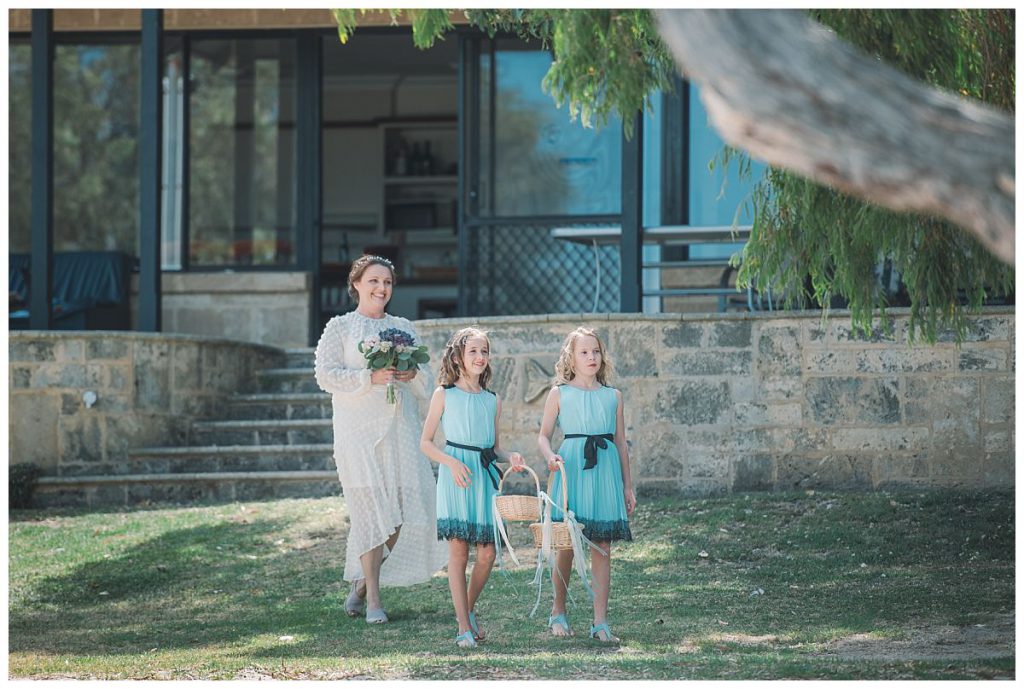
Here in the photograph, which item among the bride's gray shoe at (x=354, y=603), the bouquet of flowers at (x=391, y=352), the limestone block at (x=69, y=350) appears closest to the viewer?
the bouquet of flowers at (x=391, y=352)

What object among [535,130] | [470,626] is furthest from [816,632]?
[535,130]

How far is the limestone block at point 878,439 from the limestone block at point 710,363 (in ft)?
2.39

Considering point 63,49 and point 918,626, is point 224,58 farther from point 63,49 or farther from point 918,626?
point 918,626

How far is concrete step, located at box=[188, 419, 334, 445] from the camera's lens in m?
11.5

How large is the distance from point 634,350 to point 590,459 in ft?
11.5

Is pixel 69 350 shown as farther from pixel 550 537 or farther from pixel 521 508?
pixel 550 537

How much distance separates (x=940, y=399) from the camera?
9.80m

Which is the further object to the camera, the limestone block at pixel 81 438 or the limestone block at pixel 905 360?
the limestone block at pixel 81 438

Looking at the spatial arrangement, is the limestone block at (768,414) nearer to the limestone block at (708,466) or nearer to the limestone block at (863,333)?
the limestone block at (708,466)

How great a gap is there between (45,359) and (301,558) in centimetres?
334

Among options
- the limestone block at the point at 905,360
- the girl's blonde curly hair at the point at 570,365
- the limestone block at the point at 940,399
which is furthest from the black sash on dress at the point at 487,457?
the limestone block at the point at 940,399

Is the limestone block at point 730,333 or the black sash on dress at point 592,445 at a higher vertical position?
the limestone block at point 730,333

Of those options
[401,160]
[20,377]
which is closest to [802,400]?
[20,377]

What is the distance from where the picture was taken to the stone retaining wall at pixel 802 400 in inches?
384
